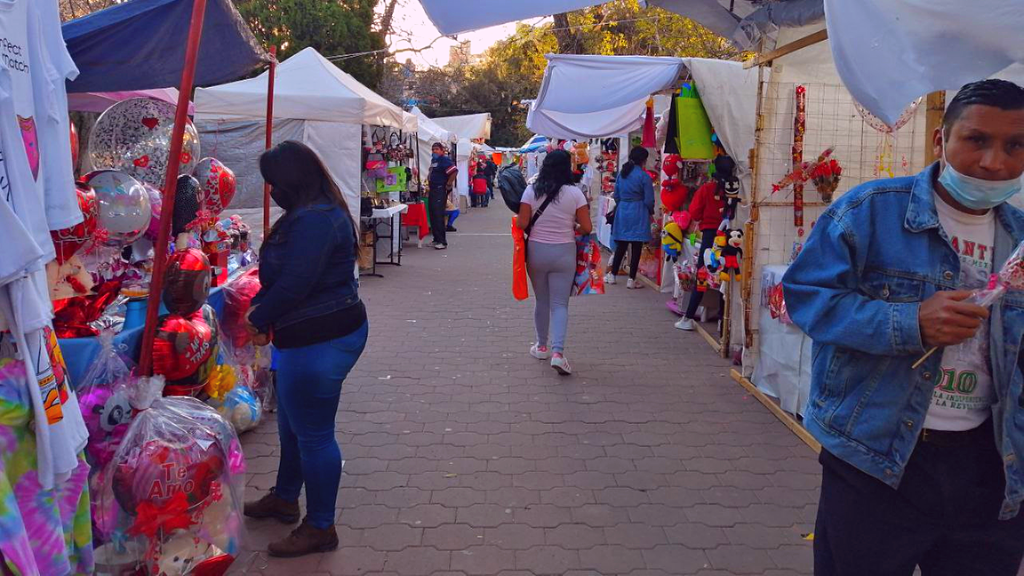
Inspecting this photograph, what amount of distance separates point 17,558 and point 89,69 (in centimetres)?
269

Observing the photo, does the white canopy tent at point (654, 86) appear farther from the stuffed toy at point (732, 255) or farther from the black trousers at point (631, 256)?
the black trousers at point (631, 256)

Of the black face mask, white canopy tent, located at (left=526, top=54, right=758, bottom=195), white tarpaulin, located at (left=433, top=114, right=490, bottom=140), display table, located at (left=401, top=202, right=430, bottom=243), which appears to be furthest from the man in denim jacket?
white tarpaulin, located at (left=433, top=114, right=490, bottom=140)

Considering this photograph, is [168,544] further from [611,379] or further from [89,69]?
[611,379]

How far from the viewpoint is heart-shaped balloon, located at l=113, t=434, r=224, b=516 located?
8.70 ft


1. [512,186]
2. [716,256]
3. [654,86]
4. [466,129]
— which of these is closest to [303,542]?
[512,186]

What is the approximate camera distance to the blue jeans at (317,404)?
2963mm

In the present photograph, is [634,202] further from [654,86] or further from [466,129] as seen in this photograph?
[466,129]

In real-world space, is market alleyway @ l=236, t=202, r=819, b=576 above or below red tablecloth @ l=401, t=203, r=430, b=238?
below

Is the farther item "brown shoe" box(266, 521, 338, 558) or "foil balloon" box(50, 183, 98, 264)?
"brown shoe" box(266, 521, 338, 558)

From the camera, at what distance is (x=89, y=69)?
Answer: 3.73 m

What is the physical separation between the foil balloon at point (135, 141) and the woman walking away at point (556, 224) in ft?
8.73

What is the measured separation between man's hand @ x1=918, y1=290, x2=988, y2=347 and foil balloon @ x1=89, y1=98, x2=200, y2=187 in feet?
11.6

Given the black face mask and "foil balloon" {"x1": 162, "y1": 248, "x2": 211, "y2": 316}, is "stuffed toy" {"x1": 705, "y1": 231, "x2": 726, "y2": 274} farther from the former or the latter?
"foil balloon" {"x1": 162, "y1": 248, "x2": 211, "y2": 316}

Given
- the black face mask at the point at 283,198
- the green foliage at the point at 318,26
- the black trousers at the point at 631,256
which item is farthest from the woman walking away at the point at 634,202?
the green foliage at the point at 318,26
